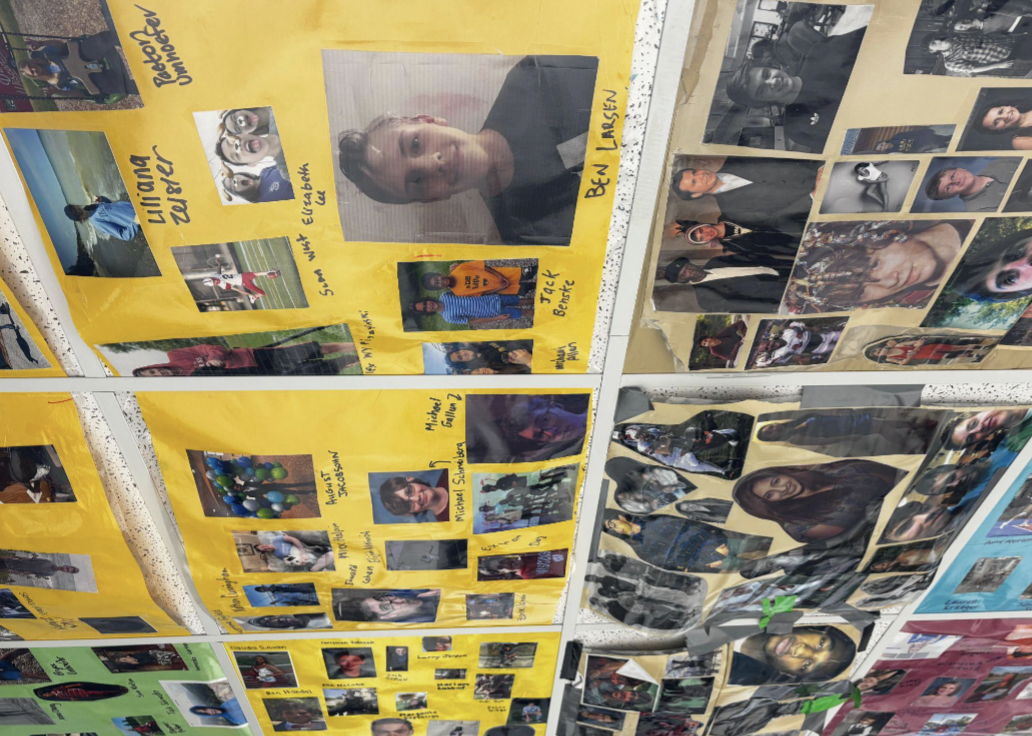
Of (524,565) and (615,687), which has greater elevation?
(524,565)

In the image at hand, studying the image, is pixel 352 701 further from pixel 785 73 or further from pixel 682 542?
pixel 785 73

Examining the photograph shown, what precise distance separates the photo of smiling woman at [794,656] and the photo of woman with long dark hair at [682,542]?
0.29 meters

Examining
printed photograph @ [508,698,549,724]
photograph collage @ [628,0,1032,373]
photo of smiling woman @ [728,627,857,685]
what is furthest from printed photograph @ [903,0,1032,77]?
printed photograph @ [508,698,549,724]

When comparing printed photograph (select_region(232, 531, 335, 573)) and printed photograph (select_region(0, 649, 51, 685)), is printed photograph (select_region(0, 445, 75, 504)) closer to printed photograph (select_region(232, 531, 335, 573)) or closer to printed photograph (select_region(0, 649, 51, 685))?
printed photograph (select_region(232, 531, 335, 573))

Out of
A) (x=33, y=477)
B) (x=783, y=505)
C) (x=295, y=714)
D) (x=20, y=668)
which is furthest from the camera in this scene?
(x=295, y=714)

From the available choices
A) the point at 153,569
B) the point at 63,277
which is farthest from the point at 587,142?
the point at 153,569

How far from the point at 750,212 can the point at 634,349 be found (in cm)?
22

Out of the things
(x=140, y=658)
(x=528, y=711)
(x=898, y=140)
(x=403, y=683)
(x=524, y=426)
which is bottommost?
(x=528, y=711)

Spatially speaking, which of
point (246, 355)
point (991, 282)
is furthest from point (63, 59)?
point (991, 282)

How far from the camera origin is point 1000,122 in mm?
662

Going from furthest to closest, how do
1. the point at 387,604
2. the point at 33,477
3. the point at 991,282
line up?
1. the point at 387,604
2. the point at 33,477
3. the point at 991,282

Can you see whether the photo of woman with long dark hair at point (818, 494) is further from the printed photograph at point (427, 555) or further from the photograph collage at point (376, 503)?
the printed photograph at point (427, 555)

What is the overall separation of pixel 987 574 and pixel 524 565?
895 millimetres

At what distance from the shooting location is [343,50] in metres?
0.59
